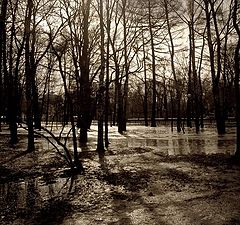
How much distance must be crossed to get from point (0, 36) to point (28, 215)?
10300 mm

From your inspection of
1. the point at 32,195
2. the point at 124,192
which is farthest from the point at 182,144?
the point at 32,195

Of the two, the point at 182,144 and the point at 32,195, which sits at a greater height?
the point at 182,144

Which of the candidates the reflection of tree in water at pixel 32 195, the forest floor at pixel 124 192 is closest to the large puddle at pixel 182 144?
the forest floor at pixel 124 192

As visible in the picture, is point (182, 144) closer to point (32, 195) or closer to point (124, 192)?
point (124, 192)

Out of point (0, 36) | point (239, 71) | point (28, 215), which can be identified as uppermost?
point (0, 36)

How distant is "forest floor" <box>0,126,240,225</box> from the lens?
493 cm

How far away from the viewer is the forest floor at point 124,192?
4930mm

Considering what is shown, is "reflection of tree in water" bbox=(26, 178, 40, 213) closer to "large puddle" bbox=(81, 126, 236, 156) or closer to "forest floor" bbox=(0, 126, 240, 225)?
"forest floor" bbox=(0, 126, 240, 225)

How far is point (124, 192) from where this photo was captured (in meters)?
6.47

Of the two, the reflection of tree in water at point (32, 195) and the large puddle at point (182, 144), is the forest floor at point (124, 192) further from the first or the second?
the large puddle at point (182, 144)

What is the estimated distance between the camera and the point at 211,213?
4996 millimetres

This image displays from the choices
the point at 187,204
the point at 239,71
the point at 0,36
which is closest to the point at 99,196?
the point at 187,204

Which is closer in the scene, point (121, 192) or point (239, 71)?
point (121, 192)

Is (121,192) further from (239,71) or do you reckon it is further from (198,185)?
(239,71)
